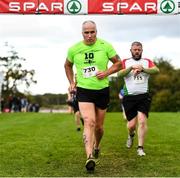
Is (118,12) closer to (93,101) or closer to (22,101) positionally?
(93,101)

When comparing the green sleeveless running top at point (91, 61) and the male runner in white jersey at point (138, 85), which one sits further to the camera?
the male runner in white jersey at point (138, 85)

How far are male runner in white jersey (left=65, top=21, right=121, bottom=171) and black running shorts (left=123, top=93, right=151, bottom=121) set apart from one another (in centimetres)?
206

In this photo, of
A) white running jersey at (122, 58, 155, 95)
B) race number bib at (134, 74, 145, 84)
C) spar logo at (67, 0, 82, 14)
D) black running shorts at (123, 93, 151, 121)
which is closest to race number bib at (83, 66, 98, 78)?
white running jersey at (122, 58, 155, 95)

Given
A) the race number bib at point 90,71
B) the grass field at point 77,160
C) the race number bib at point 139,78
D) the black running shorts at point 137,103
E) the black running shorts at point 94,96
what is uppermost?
the race number bib at point 90,71

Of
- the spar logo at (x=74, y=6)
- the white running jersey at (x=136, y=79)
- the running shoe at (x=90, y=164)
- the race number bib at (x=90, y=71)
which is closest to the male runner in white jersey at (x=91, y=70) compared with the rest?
the race number bib at (x=90, y=71)

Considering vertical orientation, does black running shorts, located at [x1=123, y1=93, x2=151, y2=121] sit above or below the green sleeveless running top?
below

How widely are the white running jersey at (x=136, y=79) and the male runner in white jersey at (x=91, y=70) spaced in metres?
1.81

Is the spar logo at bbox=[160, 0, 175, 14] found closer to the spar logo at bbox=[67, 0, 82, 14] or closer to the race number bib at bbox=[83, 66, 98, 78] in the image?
the spar logo at bbox=[67, 0, 82, 14]

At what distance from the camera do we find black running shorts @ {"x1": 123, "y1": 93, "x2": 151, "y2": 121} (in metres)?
11.4

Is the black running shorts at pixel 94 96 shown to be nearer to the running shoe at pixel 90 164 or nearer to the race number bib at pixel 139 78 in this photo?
the running shoe at pixel 90 164

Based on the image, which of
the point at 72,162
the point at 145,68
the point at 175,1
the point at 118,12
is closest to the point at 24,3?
the point at 118,12

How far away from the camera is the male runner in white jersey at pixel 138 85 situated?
11.0m

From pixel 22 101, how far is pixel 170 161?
5464 cm

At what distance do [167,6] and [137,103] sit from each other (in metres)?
5.67
